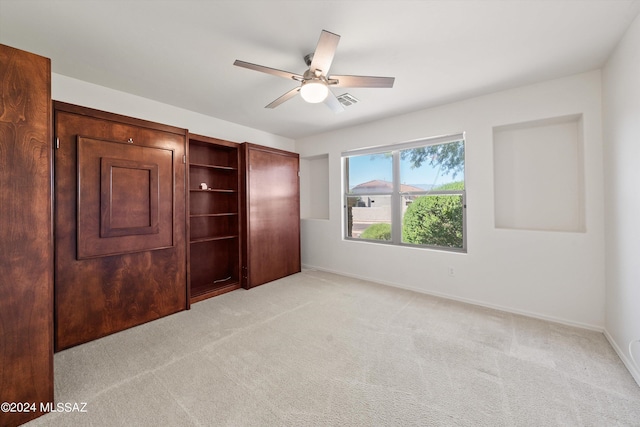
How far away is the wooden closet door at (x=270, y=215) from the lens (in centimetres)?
376

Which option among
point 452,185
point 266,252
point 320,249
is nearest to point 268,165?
point 266,252

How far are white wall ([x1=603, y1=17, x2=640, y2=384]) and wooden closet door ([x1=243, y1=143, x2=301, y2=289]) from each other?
3804 millimetres

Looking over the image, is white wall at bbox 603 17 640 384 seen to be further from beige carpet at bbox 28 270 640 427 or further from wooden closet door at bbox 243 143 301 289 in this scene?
wooden closet door at bbox 243 143 301 289

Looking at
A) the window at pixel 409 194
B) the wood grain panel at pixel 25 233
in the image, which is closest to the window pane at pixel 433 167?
the window at pixel 409 194

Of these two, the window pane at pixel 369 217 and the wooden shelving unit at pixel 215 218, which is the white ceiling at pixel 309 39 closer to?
the wooden shelving unit at pixel 215 218

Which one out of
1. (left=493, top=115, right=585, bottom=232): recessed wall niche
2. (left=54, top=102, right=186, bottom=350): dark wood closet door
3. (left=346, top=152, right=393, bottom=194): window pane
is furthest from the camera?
(left=346, top=152, right=393, bottom=194): window pane

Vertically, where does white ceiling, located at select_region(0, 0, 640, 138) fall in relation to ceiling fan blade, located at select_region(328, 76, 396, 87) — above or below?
above

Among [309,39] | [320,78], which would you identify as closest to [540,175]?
[320,78]

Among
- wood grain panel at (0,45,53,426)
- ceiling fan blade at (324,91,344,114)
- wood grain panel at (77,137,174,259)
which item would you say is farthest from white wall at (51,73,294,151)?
ceiling fan blade at (324,91,344,114)

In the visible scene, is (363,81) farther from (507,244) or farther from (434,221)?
(507,244)

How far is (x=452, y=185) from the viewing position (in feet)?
11.1

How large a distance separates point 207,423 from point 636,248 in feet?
10.2

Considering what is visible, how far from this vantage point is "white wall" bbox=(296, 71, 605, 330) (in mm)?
2451

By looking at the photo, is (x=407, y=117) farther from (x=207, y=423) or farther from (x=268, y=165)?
(x=207, y=423)
